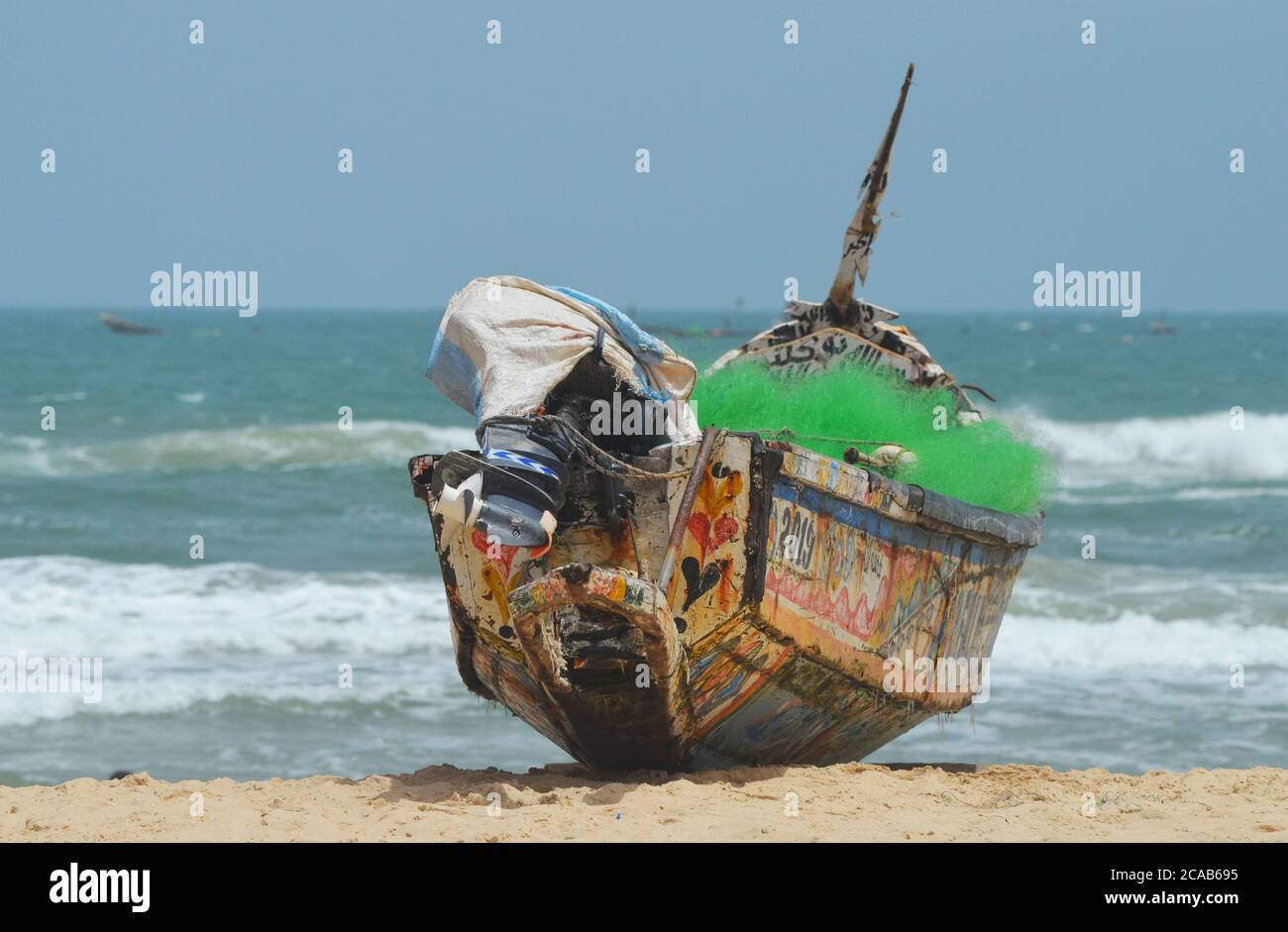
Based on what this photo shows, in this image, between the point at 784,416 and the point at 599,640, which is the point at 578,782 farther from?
the point at 784,416

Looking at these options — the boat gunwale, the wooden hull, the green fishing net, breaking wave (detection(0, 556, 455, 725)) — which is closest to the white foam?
breaking wave (detection(0, 556, 455, 725))

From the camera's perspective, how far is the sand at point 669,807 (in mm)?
5547

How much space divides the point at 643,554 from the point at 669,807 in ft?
2.90

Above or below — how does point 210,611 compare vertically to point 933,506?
below

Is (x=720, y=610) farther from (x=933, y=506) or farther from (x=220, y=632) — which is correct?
(x=220, y=632)

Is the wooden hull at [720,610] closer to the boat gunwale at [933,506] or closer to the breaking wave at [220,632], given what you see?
the boat gunwale at [933,506]

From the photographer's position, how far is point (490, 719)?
10.4 meters

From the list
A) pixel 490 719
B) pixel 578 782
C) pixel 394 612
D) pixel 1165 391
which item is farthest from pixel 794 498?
pixel 1165 391

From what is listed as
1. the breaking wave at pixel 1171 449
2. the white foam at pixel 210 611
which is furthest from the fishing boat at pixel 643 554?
the breaking wave at pixel 1171 449

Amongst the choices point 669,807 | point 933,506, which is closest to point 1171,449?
point 933,506

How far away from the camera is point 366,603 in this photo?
14.2 m

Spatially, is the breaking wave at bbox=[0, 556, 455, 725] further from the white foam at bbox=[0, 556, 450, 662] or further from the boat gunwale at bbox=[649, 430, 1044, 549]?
the boat gunwale at bbox=[649, 430, 1044, 549]

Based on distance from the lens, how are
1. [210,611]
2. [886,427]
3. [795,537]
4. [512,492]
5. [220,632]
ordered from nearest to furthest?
1. [512,492]
2. [795,537]
3. [886,427]
4. [220,632]
5. [210,611]
